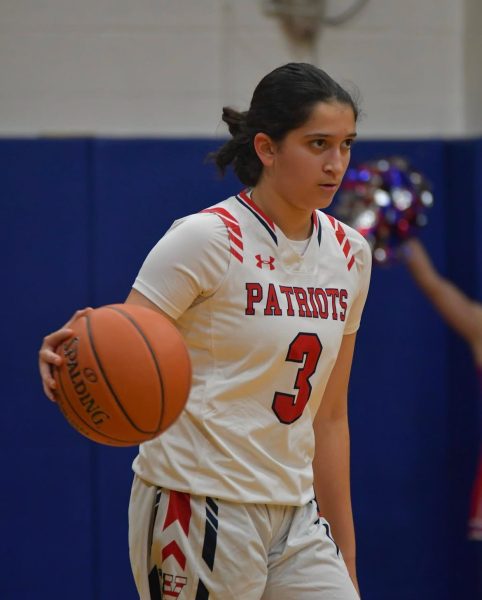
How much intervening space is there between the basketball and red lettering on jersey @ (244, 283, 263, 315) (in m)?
0.24

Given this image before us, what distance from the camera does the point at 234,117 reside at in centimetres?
289

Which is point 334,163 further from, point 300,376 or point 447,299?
point 447,299

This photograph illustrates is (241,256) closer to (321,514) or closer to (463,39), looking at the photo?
(321,514)

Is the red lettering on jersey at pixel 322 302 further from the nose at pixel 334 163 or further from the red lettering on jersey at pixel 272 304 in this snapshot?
the nose at pixel 334 163

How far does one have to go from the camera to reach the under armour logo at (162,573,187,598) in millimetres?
2646

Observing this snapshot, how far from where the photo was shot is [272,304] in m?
2.66

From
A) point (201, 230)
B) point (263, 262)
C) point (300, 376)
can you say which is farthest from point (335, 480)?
point (201, 230)

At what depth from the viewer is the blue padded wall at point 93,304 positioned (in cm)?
457

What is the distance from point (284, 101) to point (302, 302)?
48cm

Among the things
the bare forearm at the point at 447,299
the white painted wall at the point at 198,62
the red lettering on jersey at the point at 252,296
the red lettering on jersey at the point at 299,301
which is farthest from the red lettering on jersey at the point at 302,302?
the white painted wall at the point at 198,62

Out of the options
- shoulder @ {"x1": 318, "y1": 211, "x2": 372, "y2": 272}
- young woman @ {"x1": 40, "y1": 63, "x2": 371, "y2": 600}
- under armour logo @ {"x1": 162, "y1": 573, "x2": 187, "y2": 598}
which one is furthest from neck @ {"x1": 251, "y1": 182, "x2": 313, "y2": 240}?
under armour logo @ {"x1": 162, "y1": 573, "x2": 187, "y2": 598}

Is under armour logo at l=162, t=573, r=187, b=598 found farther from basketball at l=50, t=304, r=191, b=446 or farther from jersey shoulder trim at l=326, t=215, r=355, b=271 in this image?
jersey shoulder trim at l=326, t=215, r=355, b=271

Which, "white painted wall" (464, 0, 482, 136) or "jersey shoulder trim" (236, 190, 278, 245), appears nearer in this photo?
"jersey shoulder trim" (236, 190, 278, 245)

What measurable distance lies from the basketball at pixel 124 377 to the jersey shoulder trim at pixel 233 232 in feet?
0.96
